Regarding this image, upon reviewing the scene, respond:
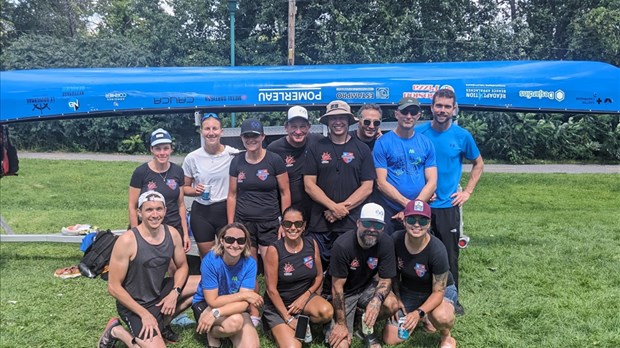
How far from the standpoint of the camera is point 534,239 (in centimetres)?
799

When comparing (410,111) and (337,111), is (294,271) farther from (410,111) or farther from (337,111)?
(410,111)

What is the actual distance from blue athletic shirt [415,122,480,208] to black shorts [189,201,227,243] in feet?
6.64

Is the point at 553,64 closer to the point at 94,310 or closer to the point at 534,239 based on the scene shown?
the point at 534,239

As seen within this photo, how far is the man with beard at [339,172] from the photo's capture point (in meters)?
4.64

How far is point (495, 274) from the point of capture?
6.26m

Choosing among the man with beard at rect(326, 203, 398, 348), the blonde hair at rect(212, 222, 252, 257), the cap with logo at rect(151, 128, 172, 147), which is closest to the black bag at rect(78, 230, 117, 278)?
the cap with logo at rect(151, 128, 172, 147)

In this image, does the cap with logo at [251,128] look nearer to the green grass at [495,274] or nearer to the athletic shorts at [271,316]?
the athletic shorts at [271,316]

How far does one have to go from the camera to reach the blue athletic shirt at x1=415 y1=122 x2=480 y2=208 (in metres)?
4.88

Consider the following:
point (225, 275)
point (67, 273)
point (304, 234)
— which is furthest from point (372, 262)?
point (67, 273)

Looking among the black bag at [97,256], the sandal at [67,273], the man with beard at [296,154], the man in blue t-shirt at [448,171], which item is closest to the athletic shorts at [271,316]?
the man with beard at [296,154]

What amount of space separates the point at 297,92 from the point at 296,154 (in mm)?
1643

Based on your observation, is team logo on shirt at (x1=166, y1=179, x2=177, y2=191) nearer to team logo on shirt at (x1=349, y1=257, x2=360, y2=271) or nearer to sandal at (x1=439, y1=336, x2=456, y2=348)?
team logo on shirt at (x1=349, y1=257, x2=360, y2=271)

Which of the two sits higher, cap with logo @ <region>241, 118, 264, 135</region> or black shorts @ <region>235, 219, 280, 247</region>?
cap with logo @ <region>241, 118, 264, 135</region>

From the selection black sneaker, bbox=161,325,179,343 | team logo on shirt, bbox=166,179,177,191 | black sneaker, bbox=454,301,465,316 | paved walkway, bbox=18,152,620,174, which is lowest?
paved walkway, bbox=18,152,620,174
